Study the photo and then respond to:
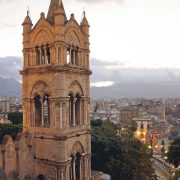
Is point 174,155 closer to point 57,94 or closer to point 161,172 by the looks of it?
point 161,172

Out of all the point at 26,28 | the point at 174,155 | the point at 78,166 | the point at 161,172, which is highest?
the point at 26,28

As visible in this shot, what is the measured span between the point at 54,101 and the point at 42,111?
187cm

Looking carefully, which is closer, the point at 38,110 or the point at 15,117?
the point at 38,110

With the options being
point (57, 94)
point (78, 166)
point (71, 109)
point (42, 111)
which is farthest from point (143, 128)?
point (57, 94)

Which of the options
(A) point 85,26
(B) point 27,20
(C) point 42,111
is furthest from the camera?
(A) point 85,26

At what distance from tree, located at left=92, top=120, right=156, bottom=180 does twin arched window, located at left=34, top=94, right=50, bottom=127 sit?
17.3m

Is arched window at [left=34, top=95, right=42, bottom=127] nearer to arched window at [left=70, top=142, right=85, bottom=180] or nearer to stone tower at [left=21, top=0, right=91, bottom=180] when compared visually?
stone tower at [left=21, top=0, right=91, bottom=180]

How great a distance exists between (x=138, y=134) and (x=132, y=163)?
70.7m

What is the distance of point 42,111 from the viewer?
25.2 metres

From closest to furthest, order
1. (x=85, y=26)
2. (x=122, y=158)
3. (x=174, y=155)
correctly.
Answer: (x=85, y=26) < (x=122, y=158) < (x=174, y=155)

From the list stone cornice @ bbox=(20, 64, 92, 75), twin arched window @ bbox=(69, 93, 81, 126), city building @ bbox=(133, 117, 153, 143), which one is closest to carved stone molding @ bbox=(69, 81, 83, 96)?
twin arched window @ bbox=(69, 93, 81, 126)

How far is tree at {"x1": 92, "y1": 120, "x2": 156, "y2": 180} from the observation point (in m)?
38.6

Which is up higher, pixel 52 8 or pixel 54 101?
pixel 52 8

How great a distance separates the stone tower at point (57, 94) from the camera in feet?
78.4
